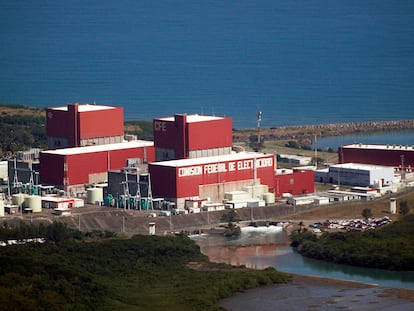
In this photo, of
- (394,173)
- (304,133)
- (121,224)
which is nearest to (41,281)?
(121,224)

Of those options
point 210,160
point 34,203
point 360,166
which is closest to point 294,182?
point 210,160

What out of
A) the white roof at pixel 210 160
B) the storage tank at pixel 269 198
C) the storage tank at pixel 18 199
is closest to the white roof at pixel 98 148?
the storage tank at pixel 18 199

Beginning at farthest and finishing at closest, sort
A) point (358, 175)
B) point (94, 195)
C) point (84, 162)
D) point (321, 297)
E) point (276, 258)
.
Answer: point (358, 175)
point (84, 162)
point (94, 195)
point (276, 258)
point (321, 297)

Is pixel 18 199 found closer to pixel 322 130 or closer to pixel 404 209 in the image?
pixel 404 209

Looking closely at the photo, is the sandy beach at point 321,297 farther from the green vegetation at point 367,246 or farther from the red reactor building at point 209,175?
the red reactor building at point 209,175

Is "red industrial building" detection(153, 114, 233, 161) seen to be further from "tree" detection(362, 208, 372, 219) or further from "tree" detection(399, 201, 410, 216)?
"tree" detection(399, 201, 410, 216)
